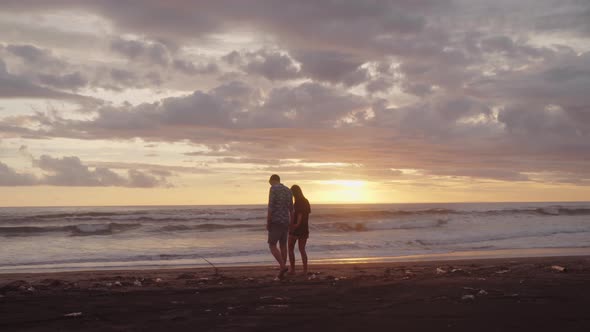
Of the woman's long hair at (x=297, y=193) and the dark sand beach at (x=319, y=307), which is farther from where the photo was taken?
the woman's long hair at (x=297, y=193)

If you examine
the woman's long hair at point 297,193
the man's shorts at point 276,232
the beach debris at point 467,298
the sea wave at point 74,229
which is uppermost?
the woman's long hair at point 297,193

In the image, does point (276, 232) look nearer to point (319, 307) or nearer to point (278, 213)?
point (278, 213)

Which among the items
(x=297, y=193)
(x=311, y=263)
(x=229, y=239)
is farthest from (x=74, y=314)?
(x=229, y=239)

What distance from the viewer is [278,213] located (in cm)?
1048

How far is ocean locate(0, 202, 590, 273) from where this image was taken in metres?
17.4

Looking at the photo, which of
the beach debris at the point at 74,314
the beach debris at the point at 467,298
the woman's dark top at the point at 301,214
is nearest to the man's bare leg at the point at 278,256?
the woman's dark top at the point at 301,214

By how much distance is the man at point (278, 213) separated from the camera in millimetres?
10461

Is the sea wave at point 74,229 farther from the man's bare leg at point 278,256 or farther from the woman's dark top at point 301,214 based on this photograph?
the man's bare leg at point 278,256

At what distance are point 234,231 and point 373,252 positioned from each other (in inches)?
467

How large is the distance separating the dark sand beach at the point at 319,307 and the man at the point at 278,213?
1971mm

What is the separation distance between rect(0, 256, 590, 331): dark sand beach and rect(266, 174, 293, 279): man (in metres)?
1.97

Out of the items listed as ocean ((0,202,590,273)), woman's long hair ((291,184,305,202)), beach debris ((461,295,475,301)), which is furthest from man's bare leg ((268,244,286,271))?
ocean ((0,202,590,273))

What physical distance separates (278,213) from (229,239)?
52.2ft

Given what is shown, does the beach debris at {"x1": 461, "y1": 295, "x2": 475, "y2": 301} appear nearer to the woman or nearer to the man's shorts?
the man's shorts
